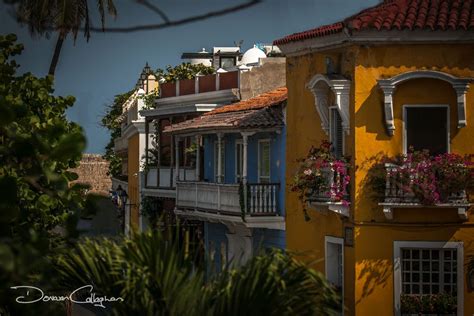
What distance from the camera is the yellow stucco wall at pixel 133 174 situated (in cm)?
5160

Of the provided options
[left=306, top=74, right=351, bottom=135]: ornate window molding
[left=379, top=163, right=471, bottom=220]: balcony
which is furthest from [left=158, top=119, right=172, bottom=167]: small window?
[left=379, top=163, right=471, bottom=220]: balcony

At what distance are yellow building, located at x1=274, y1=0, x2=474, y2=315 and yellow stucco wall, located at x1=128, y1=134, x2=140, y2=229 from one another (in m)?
23.9

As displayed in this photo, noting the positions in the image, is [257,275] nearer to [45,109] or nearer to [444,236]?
[45,109]

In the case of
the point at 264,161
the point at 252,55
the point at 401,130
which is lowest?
the point at 264,161

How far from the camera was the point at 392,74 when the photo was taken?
1021 inches

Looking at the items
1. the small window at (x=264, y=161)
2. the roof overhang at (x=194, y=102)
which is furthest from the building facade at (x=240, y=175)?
the roof overhang at (x=194, y=102)

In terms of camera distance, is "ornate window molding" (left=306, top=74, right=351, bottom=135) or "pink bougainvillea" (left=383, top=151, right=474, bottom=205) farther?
"ornate window molding" (left=306, top=74, right=351, bottom=135)

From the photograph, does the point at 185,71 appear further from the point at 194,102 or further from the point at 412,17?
the point at 412,17

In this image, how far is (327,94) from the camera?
27.6 m

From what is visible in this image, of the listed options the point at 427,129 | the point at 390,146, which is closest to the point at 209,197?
the point at 390,146

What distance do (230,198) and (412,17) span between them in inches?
338

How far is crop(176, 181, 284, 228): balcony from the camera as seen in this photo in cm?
3159

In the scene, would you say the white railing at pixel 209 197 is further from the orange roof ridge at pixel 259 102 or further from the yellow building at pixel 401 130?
the yellow building at pixel 401 130

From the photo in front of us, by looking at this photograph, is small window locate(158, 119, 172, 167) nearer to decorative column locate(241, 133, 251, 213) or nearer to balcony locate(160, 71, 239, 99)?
balcony locate(160, 71, 239, 99)
